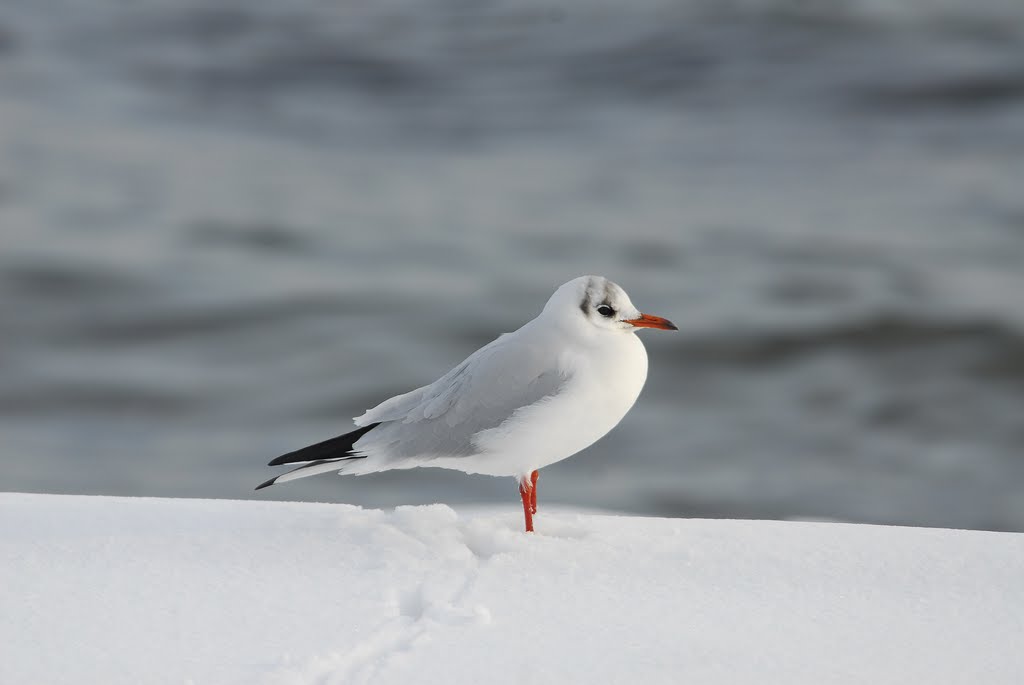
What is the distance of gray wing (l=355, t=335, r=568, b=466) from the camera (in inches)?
121

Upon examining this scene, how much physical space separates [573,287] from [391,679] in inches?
46.0

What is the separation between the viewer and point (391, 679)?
7.41ft

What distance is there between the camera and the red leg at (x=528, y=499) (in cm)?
316

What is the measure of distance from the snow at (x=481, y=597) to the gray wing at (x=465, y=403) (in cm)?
17

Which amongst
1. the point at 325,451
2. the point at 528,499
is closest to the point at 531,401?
the point at 528,499

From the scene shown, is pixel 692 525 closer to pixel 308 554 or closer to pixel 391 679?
pixel 308 554

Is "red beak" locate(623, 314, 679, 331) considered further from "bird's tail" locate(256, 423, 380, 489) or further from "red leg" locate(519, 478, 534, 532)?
"bird's tail" locate(256, 423, 380, 489)

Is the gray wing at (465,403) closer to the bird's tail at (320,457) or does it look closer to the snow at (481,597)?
the bird's tail at (320,457)

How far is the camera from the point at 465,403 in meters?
3.12

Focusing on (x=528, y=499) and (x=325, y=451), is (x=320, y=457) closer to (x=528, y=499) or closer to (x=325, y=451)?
(x=325, y=451)

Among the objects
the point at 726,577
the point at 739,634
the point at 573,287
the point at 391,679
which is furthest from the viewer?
the point at 573,287

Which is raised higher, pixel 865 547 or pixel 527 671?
pixel 865 547

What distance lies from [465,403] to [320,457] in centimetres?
38

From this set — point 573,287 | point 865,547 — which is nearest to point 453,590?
point 573,287
